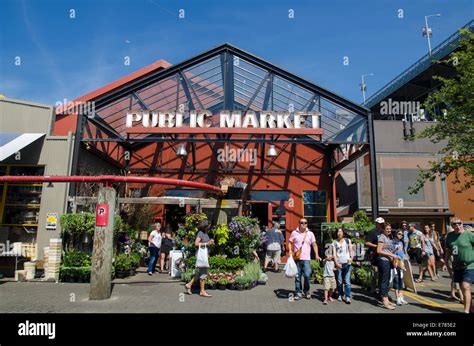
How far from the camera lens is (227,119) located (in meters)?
13.4

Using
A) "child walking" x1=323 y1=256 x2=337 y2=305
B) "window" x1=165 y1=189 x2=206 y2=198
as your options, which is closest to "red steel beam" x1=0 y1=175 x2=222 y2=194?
"child walking" x1=323 y1=256 x2=337 y2=305

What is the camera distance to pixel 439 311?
721 centimetres

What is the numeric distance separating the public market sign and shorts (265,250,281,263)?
4872 millimetres

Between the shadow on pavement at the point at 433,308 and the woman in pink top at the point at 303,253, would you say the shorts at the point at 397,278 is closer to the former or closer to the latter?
the shadow on pavement at the point at 433,308

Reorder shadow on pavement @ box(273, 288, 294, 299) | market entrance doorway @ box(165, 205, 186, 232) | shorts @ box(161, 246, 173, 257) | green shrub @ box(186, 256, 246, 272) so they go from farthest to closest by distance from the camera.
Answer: market entrance doorway @ box(165, 205, 186, 232) → shorts @ box(161, 246, 173, 257) → green shrub @ box(186, 256, 246, 272) → shadow on pavement @ box(273, 288, 294, 299)

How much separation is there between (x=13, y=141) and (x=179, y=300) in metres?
8.39

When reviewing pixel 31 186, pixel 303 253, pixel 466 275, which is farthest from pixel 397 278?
pixel 31 186

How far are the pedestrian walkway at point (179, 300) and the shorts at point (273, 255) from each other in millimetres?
3087

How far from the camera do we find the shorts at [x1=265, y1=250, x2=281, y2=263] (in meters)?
13.3

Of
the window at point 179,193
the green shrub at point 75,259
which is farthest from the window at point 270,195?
the green shrub at point 75,259

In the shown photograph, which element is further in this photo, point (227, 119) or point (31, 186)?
point (227, 119)

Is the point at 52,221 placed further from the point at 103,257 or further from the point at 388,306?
the point at 388,306

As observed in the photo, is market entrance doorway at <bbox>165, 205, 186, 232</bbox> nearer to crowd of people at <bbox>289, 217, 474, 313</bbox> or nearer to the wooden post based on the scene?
the wooden post

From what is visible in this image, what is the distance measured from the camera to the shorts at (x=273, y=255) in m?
13.3
